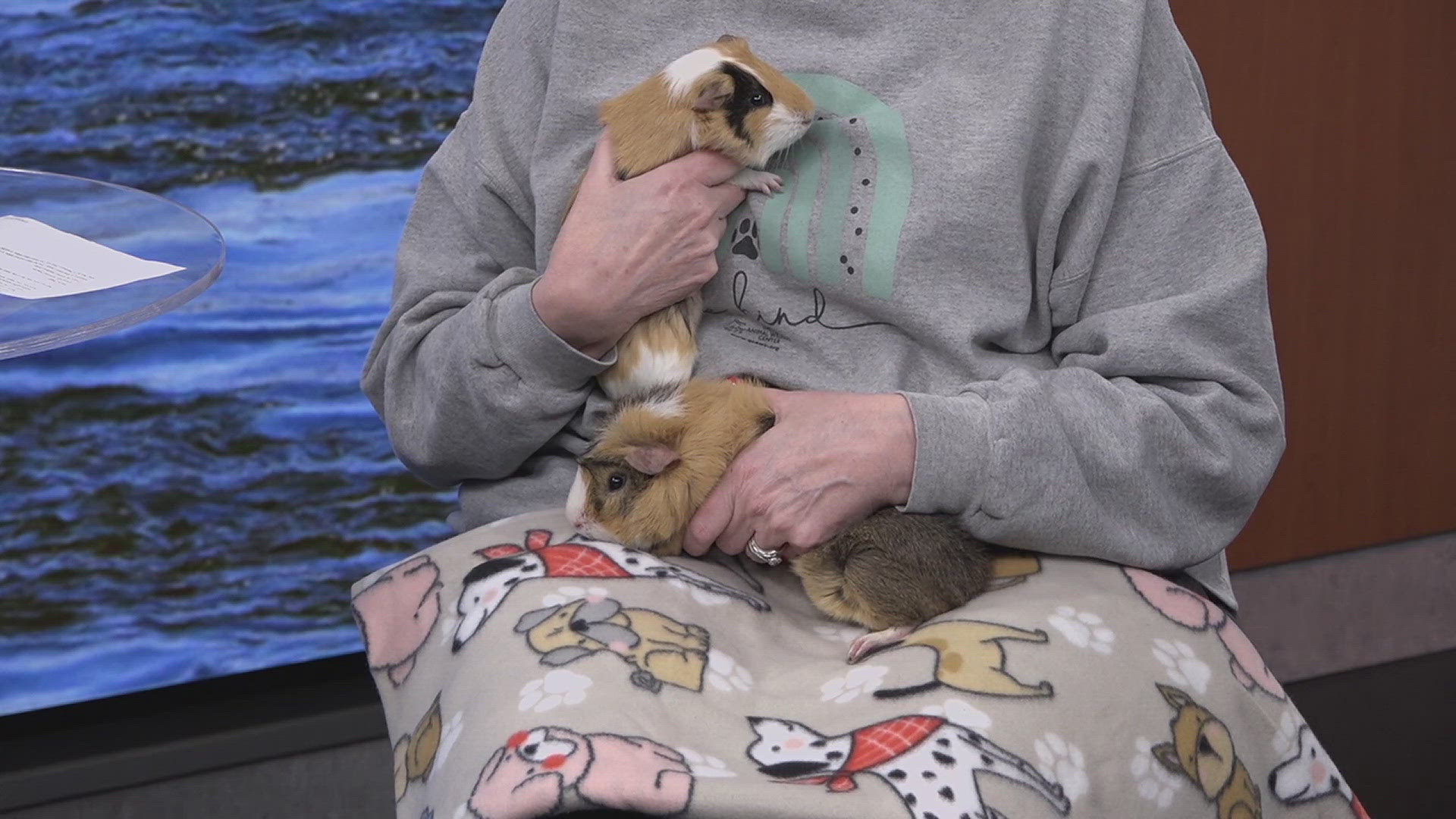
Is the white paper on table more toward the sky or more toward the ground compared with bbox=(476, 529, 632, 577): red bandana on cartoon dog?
more toward the sky

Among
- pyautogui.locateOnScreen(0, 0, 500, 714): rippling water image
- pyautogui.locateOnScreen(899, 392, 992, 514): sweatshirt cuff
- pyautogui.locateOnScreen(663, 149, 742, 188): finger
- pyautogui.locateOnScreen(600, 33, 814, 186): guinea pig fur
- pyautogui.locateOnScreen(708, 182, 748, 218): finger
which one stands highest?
pyautogui.locateOnScreen(600, 33, 814, 186): guinea pig fur

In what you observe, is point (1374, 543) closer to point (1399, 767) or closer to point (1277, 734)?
point (1399, 767)

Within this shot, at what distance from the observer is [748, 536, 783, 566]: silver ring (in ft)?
4.25

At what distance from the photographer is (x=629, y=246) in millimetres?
1309

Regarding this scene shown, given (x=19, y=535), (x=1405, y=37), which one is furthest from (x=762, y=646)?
A: (x=1405, y=37)

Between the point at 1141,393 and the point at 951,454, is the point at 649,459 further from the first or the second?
the point at 1141,393

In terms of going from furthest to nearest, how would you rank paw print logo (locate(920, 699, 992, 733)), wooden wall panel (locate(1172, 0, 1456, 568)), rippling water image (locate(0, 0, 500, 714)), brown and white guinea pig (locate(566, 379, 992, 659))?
wooden wall panel (locate(1172, 0, 1456, 568)), rippling water image (locate(0, 0, 500, 714)), brown and white guinea pig (locate(566, 379, 992, 659)), paw print logo (locate(920, 699, 992, 733))

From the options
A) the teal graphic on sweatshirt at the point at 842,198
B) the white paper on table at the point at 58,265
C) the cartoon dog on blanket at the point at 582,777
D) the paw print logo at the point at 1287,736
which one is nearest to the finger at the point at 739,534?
the teal graphic on sweatshirt at the point at 842,198

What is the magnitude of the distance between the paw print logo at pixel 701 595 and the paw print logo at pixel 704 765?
0.74 feet

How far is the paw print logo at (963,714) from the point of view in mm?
995

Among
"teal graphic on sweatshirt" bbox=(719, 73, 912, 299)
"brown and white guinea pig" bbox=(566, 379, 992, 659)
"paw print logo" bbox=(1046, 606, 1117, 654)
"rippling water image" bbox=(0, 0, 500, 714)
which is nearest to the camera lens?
"paw print logo" bbox=(1046, 606, 1117, 654)

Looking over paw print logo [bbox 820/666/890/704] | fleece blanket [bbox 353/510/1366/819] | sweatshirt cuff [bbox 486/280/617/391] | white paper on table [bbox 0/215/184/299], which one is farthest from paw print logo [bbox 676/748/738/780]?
white paper on table [bbox 0/215/184/299]

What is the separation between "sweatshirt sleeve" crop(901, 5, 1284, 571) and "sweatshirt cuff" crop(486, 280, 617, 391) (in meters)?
0.35

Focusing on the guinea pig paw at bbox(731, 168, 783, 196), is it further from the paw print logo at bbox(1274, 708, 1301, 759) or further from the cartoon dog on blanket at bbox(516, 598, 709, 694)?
the paw print logo at bbox(1274, 708, 1301, 759)
